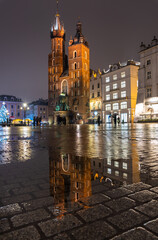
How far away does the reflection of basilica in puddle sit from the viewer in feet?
6.37

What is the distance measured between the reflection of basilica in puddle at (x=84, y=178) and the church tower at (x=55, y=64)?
2745 inches

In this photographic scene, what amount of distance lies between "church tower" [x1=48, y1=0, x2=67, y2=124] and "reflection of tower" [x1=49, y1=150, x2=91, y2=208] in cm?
6980

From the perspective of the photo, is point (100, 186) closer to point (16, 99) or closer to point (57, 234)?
point (57, 234)

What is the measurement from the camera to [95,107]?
6519cm

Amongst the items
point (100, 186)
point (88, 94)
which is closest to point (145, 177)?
point (100, 186)

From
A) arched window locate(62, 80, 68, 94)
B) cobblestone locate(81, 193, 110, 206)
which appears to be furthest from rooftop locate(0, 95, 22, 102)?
cobblestone locate(81, 193, 110, 206)

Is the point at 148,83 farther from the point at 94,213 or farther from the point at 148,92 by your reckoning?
the point at 94,213

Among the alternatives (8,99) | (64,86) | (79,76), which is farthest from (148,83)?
(8,99)

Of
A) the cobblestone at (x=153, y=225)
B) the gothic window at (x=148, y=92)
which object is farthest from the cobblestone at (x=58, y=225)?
the gothic window at (x=148, y=92)

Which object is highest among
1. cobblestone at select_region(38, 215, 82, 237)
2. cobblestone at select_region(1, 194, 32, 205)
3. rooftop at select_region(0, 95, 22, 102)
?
rooftop at select_region(0, 95, 22, 102)

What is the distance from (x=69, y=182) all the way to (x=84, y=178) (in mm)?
254

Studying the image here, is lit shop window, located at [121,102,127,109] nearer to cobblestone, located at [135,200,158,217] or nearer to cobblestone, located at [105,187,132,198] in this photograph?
cobblestone, located at [105,187,132,198]

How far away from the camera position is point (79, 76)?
67500 millimetres

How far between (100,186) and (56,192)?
0.52 m
